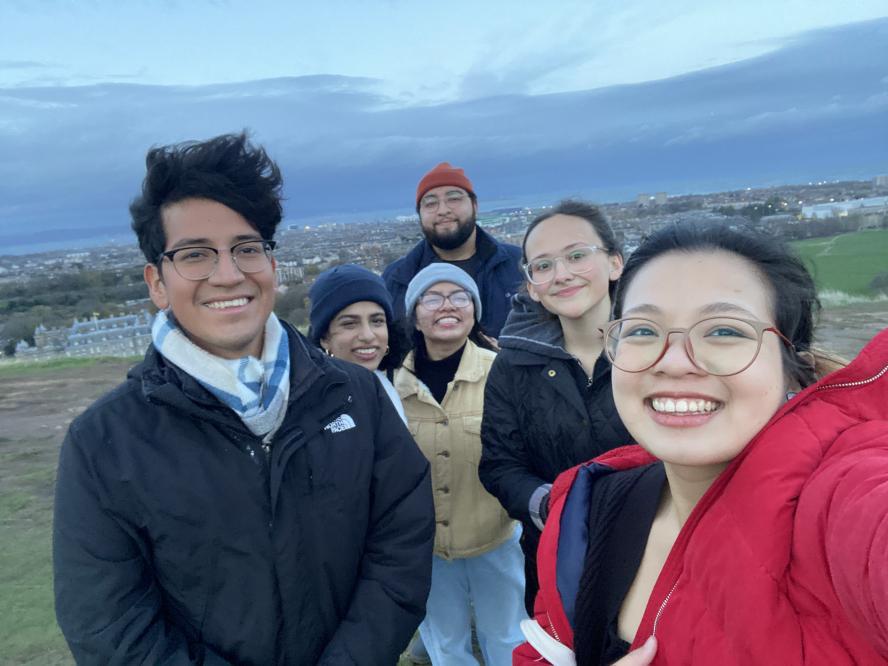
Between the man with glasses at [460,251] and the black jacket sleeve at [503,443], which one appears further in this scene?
the man with glasses at [460,251]

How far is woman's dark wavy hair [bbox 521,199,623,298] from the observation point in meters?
2.71

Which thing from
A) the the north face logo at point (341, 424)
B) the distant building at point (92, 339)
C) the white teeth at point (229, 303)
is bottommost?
the distant building at point (92, 339)

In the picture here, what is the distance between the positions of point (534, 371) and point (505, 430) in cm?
29

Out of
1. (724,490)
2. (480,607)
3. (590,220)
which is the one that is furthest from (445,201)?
(724,490)

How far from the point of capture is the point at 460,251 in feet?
15.7

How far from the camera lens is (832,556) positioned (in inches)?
39.5

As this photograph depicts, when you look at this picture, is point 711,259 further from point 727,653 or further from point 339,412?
point 339,412

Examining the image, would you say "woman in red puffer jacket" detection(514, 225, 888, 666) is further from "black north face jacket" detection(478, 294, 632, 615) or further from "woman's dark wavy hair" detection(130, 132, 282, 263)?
"woman's dark wavy hair" detection(130, 132, 282, 263)

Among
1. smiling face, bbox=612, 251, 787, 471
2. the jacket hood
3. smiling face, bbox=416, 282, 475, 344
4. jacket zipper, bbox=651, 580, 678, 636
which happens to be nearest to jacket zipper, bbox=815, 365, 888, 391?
smiling face, bbox=612, 251, 787, 471

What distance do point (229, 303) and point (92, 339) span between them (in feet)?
50.1

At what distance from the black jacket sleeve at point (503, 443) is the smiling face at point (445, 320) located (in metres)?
0.55

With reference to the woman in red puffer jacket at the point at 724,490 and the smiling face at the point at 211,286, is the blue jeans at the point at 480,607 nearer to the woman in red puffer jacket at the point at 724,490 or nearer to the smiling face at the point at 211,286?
the woman in red puffer jacket at the point at 724,490

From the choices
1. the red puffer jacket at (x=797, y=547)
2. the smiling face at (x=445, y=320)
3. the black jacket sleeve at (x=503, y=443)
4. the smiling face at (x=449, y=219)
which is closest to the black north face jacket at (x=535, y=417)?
the black jacket sleeve at (x=503, y=443)

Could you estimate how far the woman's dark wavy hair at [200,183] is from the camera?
2033 millimetres
